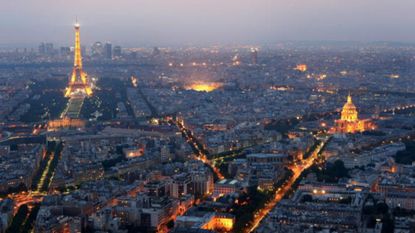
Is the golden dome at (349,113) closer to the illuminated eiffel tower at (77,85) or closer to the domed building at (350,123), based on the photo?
the domed building at (350,123)

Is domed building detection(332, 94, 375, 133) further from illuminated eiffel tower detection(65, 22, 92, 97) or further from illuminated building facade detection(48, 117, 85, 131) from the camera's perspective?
illuminated eiffel tower detection(65, 22, 92, 97)

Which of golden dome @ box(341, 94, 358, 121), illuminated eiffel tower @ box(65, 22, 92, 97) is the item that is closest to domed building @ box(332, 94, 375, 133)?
golden dome @ box(341, 94, 358, 121)

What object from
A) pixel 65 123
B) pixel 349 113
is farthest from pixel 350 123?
pixel 65 123

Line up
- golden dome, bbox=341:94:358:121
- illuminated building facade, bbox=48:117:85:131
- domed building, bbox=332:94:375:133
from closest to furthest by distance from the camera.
→ domed building, bbox=332:94:375:133 < illuminated building facade, bbox=48:117:85:131 < golden dome, bbox=341:94:358:121

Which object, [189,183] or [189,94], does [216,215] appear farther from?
[189,94]

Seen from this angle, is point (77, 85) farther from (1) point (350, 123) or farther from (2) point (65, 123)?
(1) point (350, 123)

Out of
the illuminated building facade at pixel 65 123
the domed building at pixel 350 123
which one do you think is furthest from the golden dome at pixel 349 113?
the illuminated building facade at pixel 65 123

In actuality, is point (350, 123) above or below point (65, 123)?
above

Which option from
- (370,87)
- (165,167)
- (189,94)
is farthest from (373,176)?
(370,87)
